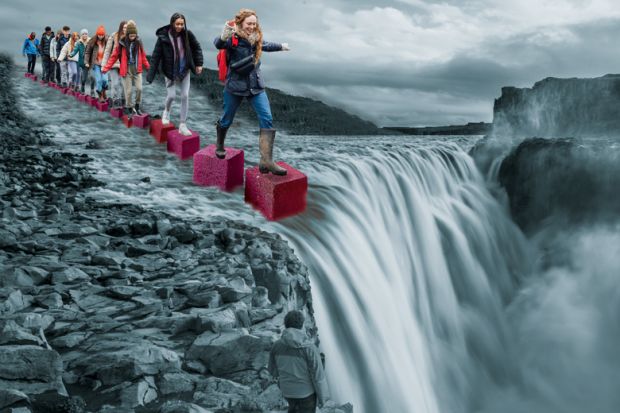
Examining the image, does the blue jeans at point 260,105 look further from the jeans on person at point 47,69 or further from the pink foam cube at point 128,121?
the jeans on person at point 47,69

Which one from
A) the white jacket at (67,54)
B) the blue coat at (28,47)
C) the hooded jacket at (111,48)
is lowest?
the hooded jacket at (111,48)

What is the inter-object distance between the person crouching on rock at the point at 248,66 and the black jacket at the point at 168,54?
3.37 metres

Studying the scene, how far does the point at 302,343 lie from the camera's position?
284cm

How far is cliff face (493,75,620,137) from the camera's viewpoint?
76.2ft

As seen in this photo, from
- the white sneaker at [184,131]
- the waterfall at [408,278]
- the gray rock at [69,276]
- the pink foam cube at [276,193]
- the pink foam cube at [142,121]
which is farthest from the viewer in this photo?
the pink foam cube at [142,121]

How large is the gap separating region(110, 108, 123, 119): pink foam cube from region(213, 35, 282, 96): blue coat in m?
9.13

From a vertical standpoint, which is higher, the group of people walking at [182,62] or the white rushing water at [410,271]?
the group of people walking at [182,62]

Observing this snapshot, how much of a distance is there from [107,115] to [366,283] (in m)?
11.5

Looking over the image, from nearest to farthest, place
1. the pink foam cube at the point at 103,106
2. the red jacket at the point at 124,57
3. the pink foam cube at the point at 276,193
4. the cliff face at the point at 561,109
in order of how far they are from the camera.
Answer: the pink foam cube at the point at 276,193 → the red jacket at the point at 124,57 → the pink foam cube at the point at 103,106 → the cliff face at the point at 561,109

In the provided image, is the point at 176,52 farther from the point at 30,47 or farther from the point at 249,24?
the point at 30,47

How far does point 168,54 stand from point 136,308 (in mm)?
7299

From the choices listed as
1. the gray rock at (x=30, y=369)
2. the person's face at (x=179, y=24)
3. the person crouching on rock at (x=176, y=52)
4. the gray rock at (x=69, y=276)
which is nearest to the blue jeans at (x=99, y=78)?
the person crouching on rock at (x=176, y=52)

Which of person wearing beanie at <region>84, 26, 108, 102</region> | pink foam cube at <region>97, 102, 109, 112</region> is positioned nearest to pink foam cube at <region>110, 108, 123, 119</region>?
pink foam cube at <region>97, 102, 109, 112</region>

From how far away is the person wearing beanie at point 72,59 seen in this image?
61.2 feet
